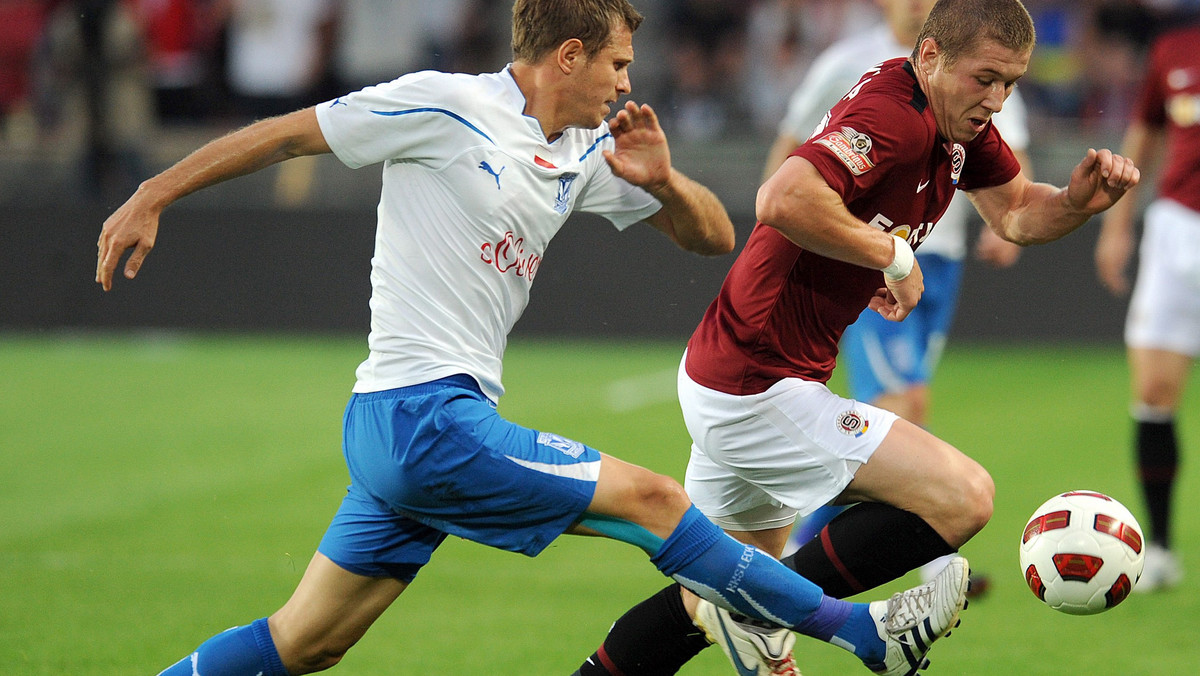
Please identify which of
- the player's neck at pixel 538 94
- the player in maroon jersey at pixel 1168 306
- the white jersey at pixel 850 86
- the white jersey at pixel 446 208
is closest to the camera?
the white jersey at pixel 446 208

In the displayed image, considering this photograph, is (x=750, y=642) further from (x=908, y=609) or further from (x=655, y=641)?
(x=908, y=609)

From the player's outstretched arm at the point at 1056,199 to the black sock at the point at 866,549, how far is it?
0.94m

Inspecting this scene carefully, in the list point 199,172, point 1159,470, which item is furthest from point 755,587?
point 1159,470

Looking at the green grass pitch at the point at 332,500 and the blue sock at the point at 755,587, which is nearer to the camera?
the blue sock at the point at 755,587

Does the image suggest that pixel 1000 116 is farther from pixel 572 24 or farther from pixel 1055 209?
pixel 572 24

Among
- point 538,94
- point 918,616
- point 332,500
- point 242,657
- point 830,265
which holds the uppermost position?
point 538,94

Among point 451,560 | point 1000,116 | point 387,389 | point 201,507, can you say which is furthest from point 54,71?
point 387,389

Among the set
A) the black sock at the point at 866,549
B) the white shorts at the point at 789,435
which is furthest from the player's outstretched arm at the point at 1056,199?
the black sock at the point at 866,549

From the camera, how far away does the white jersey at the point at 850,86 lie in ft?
19.3

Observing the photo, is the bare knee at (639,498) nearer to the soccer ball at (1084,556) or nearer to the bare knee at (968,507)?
the bare knee at (968,507)

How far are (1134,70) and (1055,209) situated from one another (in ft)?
34.1

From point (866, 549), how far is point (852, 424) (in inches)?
14.0

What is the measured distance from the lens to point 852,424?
3.68m

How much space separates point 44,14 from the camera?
14945 mm
